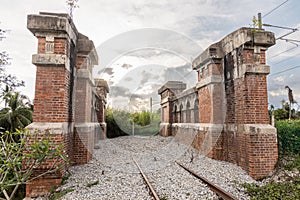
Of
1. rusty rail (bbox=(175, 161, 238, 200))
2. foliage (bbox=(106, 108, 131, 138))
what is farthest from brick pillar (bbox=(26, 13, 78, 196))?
foliage (bbox=(106, 108, 131, 138))

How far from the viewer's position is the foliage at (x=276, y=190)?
4.99 metres

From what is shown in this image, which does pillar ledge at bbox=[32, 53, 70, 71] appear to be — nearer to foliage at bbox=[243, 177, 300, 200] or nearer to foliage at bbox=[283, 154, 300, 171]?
foliage at bbox=[243, 177, 300, 200]

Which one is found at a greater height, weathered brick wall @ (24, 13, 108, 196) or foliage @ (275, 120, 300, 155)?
weathered brick wall @ (24, 13, 108, 196)

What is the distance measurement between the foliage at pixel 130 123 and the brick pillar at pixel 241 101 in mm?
13493

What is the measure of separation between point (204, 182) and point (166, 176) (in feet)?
4.10

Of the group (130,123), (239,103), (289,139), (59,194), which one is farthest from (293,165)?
(130,123)

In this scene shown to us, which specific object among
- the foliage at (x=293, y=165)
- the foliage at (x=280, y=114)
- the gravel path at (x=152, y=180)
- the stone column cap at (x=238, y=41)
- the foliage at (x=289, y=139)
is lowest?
the gravel path at (x=152, y=180)

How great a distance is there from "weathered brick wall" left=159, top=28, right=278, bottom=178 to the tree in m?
11.1

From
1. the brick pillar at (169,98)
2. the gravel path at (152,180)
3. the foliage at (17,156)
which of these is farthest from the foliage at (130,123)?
the foliage at (17,156)

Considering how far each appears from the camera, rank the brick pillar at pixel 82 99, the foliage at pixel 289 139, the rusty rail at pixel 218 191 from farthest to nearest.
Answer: the brick pillar at pixel 82 99 < the foliage at pixel 289 139 < the rusty rail at pixel 218 191

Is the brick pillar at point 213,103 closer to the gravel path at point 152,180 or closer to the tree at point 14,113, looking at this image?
the gravel path at point 152,180

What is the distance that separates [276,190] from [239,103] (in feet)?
9.37

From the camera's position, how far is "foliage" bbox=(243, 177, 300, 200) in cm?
499

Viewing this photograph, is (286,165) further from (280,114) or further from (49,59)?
(280,114)
